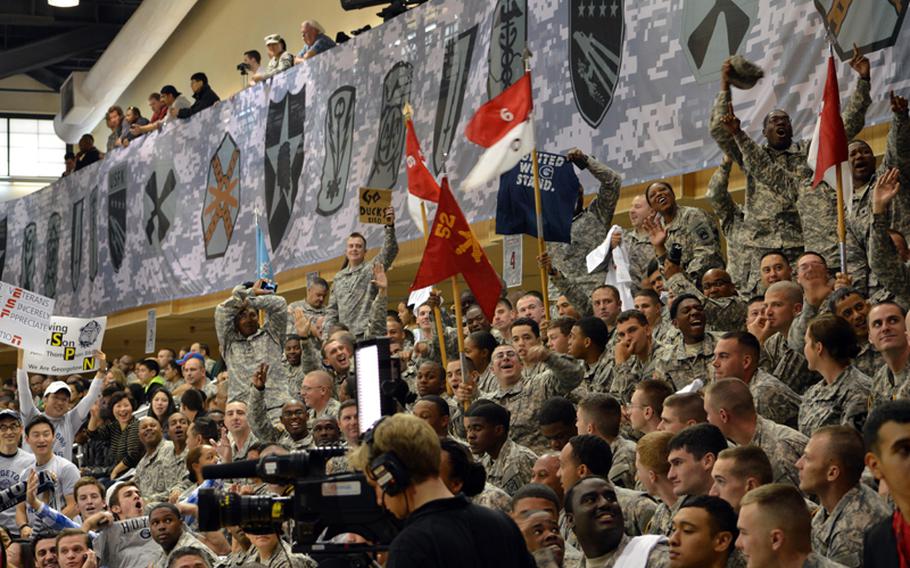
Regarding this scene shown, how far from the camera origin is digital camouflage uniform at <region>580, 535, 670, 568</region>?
4.34m

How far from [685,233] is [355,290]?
327 centimetres

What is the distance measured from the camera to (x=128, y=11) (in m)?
24.0

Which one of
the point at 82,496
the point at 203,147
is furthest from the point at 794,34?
the point at 203,147

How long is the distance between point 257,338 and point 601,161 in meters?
2.56

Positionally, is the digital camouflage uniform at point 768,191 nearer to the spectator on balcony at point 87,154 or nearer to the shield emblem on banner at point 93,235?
the shield emblem on banner at point 93,235

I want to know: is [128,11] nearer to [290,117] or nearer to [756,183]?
[290,117]

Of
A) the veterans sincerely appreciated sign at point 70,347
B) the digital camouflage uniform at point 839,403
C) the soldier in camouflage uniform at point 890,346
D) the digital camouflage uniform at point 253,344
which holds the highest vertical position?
the veterans sincerely appreciated sign at point 70,347

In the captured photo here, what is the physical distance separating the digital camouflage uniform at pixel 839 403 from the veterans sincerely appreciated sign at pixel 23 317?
24.0ft

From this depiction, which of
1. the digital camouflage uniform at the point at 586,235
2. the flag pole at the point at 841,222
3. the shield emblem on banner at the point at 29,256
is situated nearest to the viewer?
the flag pole at the point at 841,222

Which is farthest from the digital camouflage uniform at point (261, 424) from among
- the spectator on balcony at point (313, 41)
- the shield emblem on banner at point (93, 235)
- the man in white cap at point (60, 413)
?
the shield emblem on banner at point (93, 235)

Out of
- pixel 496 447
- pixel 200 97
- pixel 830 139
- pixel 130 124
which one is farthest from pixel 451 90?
pixel 130 124

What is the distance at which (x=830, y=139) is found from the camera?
7.02 m

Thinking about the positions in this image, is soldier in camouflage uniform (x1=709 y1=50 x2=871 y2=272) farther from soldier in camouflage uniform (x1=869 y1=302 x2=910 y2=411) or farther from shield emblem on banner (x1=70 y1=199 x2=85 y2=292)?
shield emblem on banner (x1=70 y1=199 x2=85 y2=292)

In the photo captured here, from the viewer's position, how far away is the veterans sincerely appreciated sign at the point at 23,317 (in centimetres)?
1114
